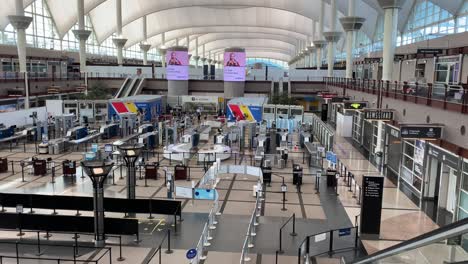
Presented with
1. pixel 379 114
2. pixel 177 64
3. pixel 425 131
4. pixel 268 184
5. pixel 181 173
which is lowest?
pixel 268 184

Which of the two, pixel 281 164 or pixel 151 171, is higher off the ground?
pixel 151 171

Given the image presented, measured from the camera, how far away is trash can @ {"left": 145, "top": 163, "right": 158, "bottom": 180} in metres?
18.9

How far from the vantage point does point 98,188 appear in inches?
449

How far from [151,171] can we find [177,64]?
95.1 feet

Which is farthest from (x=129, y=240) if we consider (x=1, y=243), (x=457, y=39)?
(x=457, y=39)

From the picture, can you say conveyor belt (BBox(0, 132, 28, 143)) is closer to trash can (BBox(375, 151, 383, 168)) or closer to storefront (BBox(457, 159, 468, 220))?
trash can (BBox(375, 151, 383, 168))

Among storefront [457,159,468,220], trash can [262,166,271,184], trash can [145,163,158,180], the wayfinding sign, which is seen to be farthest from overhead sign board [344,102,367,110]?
the wayfinding sign

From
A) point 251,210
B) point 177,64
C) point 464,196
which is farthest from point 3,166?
point 177,64

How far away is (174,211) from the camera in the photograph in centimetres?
1303

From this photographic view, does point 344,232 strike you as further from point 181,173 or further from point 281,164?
point 281,164

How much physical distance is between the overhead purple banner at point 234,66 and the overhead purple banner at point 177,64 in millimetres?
4912

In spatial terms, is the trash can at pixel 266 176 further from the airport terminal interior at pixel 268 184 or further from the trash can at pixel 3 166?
the trash can at pixel 3 166

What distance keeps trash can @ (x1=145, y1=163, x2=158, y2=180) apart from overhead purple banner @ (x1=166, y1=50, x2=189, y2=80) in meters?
28.5

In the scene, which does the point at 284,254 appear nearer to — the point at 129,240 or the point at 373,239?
the point at 373,239
